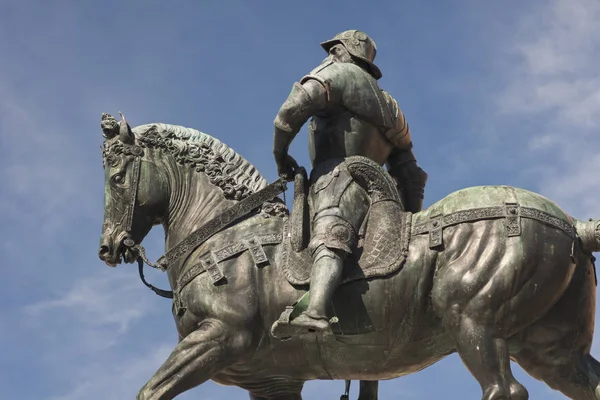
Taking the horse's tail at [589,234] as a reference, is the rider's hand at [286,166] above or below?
above

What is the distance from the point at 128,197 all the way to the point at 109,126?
29.0 inches

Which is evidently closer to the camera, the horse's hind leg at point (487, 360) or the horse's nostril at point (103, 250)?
the horse's hind leg at point (487, 360)

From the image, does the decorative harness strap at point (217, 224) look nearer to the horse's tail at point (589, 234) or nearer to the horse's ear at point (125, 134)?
the horse's ear at point (125, 134)

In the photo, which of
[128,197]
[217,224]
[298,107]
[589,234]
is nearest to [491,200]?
[589,234]

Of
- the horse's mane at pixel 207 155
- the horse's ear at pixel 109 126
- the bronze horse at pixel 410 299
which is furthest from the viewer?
the horse's ear at pixel 109 126

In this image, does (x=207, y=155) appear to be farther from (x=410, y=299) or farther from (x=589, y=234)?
(x=589, y=234)

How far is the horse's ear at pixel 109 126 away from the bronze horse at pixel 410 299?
562 millimetres

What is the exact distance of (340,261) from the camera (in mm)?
10758

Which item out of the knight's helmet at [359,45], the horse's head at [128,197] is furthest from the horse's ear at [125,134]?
the knight's helmet at [359,45]

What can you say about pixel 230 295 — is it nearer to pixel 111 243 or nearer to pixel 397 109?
pixel 111 243

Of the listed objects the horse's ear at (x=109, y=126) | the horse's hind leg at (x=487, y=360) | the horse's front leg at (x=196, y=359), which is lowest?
the horse's hind leg at (x=487, y=360)

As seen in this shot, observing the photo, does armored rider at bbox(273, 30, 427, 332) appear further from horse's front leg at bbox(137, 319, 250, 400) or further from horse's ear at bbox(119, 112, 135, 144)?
horse's ear at bbox(119, 112, 135, 144)

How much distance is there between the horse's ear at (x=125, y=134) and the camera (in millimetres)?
11984

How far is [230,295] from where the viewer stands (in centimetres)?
1110
